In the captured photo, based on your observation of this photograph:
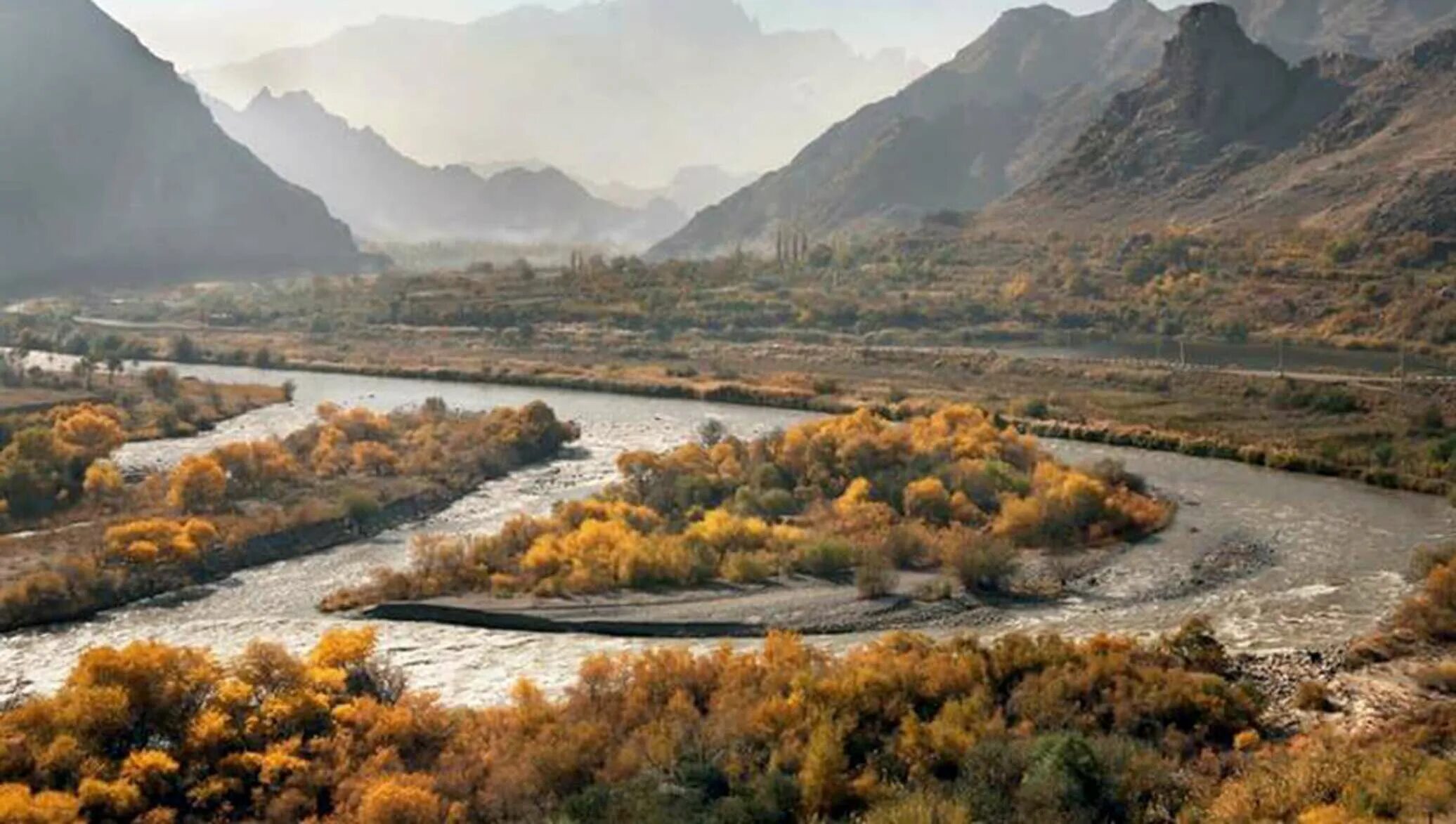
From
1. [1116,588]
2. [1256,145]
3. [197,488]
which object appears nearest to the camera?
[1116,588]

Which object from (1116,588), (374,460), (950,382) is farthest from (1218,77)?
Answer: (1116,588)

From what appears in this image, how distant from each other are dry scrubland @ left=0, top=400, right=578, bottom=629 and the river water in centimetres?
105

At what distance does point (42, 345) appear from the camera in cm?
10238

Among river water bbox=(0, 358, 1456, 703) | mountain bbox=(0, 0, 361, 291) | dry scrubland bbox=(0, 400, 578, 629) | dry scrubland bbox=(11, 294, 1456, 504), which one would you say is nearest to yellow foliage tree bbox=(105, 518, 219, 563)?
dry scrubland bbox=(0, 400, 578, 629)

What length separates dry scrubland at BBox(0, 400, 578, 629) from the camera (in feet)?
122

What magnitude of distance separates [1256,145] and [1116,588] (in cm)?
14273

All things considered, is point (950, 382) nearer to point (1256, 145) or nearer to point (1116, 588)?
point (1116, 588)

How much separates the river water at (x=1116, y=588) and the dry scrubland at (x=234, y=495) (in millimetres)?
1054

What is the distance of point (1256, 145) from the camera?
162m

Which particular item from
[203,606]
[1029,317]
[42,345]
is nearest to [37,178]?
[42,345]

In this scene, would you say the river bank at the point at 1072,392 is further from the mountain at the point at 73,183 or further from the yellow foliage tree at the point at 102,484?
the mountain at the point at 73,183

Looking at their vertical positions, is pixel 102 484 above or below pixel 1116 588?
above

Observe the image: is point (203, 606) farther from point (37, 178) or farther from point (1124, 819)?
point (37, 178)

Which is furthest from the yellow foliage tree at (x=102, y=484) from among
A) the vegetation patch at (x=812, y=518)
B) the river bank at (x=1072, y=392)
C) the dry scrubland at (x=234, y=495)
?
the river bank at (x=1072, y=392)
